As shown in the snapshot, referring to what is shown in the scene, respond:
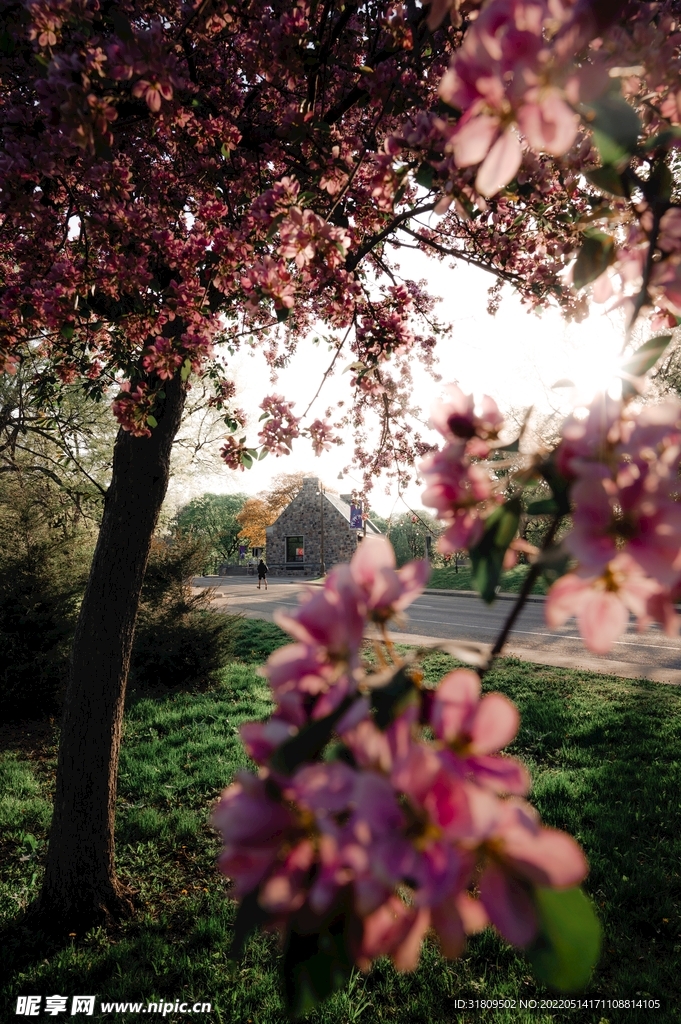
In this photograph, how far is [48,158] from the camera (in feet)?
7.49

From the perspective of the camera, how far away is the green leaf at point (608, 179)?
2.33 ft

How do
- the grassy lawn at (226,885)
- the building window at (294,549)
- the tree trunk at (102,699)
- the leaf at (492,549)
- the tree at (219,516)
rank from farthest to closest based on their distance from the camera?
the tree at (219,516) < the building window at (294,549) < the tree trunk at (102,699) < the grassy lawn at (226,885) < the leaf at (492,549)

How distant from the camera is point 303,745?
47 cm

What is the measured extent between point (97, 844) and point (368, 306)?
341 centimetres

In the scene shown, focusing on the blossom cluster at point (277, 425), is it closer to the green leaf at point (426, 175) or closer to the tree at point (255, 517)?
the green leaf at point (426, 175)

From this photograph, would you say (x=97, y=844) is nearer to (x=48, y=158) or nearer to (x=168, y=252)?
(x=168, y=252)

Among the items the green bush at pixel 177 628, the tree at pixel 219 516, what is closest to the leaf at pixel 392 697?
the green bush at pixel 177 628

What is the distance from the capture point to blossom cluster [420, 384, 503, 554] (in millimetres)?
720

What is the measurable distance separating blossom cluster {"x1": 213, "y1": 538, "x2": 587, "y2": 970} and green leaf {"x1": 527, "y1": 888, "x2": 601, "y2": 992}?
0.01 metres

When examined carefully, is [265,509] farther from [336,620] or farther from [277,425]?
[336,620]

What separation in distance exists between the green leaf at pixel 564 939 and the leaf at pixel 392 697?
170mm

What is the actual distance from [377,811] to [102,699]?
3243mm

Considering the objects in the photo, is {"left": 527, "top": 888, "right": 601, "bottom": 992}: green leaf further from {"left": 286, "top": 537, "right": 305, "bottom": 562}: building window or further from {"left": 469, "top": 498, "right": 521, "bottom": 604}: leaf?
{"left": 286, "top": 537, "right": 305, "bottom": 562}: building window

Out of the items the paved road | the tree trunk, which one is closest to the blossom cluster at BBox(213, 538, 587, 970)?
the tree trunk
